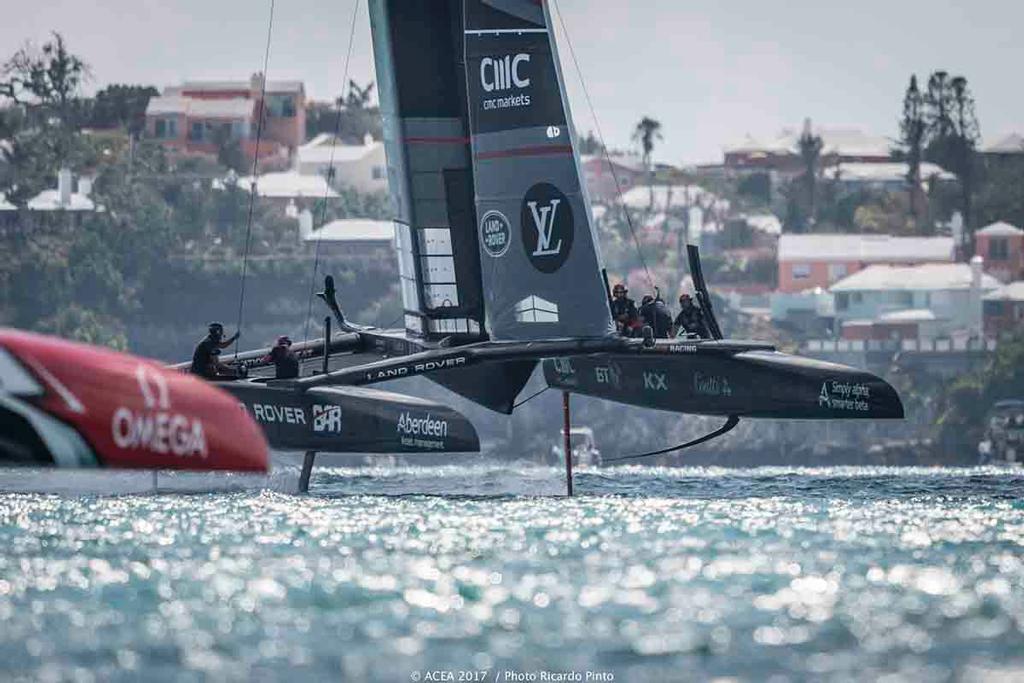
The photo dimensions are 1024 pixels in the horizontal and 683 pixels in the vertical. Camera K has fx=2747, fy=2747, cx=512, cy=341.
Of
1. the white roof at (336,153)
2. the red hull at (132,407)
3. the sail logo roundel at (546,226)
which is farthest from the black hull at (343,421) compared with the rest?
the white roof at (336,153)

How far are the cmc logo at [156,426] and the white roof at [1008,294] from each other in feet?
197

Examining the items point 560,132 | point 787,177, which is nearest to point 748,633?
point 560,132

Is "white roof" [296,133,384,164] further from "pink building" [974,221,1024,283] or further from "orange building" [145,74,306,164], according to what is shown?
"pink building" [974,221,1024,283]

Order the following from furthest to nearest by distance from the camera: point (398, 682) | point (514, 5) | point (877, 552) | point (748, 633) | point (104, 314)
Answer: point (104, 314), point (514, 5), point (877, 552), point (748, 633), point (398, 682)

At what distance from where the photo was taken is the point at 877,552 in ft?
72.2

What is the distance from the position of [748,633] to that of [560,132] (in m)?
11.8

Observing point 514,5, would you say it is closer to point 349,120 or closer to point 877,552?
point 877,552

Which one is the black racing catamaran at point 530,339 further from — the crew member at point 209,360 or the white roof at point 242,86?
the white roof at point 242,86

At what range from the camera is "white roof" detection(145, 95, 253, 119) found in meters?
97.6

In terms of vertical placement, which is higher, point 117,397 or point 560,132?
point 560,132

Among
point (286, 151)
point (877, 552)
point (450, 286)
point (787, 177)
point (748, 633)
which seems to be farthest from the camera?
point (787, 177)

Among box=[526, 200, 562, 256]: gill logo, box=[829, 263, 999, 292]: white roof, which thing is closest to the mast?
box=[526, 200, 562, 256]: gill logo

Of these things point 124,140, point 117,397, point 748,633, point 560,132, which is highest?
point 124,140

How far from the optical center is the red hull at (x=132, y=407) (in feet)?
55.3
